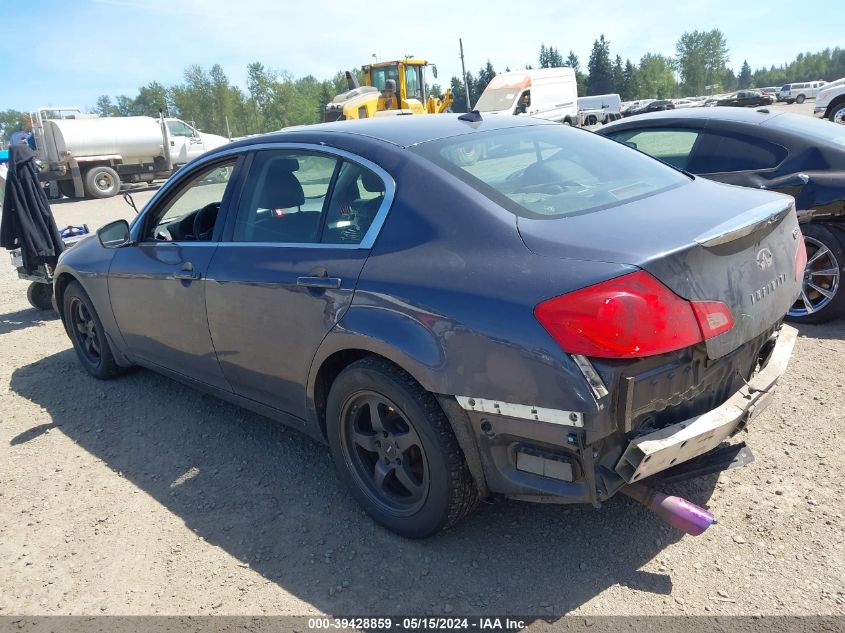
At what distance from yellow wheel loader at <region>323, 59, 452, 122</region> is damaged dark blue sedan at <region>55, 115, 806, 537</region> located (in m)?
19.7

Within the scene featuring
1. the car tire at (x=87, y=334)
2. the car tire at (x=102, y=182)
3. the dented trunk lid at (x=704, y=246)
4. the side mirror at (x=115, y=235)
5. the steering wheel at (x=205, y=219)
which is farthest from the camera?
the car tire at (x=102, y=182)

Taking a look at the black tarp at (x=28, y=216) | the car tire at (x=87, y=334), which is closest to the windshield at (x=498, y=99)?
the black tarp at (x=28, y=216)

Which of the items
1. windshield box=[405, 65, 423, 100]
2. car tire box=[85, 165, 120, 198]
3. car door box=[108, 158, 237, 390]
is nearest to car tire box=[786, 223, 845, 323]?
car door box=[108, 158, 237, 390]

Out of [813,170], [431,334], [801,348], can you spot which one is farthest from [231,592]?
[813,170]

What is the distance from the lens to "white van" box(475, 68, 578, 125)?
88.0ft

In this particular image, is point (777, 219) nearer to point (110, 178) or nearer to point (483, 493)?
point (483, 493)

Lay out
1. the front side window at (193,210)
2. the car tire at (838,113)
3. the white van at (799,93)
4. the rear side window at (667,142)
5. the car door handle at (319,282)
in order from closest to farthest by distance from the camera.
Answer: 1. the car door handle at (319,282)
2. the front side window at (193,210)
3. the rear side window at (667,142)
4. the car tire at (838,113)
5. the white van at (799,93)

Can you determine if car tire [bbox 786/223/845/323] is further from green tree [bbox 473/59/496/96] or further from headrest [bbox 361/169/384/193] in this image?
green tree [bbox 473/59/496/96]

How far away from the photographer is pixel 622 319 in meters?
2.13

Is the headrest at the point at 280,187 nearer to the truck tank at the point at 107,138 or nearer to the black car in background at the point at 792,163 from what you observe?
the black car in background at the point at 792,163

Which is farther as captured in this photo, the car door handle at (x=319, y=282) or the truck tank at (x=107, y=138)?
the truck tank at (x=107, y=138)

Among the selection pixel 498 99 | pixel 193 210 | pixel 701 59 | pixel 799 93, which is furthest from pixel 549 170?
pixel 701 59

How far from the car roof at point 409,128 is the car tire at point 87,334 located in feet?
6.88

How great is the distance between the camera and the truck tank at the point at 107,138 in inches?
774
